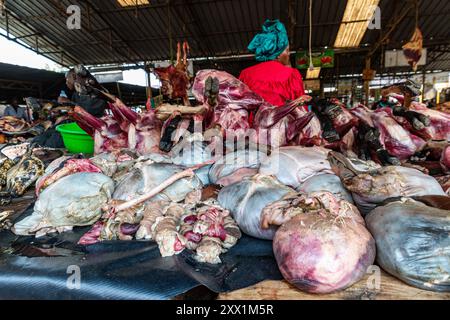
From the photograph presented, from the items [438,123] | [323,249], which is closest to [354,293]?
[323,249]

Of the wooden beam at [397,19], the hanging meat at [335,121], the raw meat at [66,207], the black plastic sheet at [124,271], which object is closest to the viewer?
the black plastic sheet at [124,271]

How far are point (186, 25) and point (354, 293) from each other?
446 inches

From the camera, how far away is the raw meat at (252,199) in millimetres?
1573

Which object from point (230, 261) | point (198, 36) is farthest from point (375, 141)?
point (198, 36)

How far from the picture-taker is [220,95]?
2830mm

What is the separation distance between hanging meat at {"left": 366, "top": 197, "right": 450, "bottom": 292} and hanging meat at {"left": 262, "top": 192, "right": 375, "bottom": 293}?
0.07 m

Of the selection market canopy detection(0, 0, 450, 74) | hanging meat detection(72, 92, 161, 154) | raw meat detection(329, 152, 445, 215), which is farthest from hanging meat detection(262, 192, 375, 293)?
market canopy detection(0, 0, 450, 74)

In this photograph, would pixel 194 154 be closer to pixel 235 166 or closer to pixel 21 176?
pixel 235 166

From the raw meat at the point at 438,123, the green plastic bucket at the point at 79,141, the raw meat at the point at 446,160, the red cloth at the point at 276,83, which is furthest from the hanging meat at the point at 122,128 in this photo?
the raw meat at the point at 438,123

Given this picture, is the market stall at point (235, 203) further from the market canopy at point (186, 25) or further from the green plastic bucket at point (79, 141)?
the market canopy at point (186, 25)

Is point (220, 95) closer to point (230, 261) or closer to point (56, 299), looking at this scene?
point (230, 261)

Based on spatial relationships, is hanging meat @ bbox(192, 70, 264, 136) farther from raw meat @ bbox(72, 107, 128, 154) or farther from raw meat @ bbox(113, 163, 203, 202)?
raw meat @ bbox(72, 107, 128, 154)

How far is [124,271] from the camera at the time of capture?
134 cm

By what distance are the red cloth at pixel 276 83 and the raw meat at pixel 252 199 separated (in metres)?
1.92
